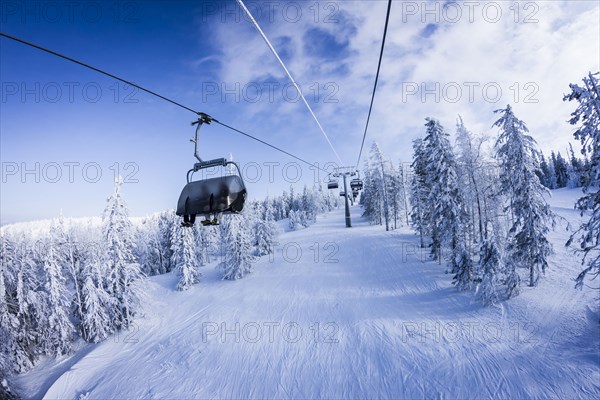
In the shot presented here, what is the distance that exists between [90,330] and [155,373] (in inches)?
405

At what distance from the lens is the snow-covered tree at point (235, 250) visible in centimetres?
3319

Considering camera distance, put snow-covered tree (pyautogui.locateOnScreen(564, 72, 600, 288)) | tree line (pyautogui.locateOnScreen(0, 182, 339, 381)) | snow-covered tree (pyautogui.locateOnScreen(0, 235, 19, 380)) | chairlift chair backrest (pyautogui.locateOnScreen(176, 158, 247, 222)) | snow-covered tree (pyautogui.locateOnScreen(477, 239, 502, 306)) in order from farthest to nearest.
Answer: tree line (pyautogui.locateOnScreen(0, 182, 339, 381)), snow-covered tree (pyautogui.locateOnScreen(0, 235, 19, 380)), snow-covered tree (pyautogui.locateOnScreen(477, 239, 502, 306)), snow-covered tree (pyautogui.locateOnScreen(564, 72, 600, 288)), chairlift chair backrest (pyautogui.locateOnScreen(176, 158, 247, 222))

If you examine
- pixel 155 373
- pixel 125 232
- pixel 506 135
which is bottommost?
pixel 155 373

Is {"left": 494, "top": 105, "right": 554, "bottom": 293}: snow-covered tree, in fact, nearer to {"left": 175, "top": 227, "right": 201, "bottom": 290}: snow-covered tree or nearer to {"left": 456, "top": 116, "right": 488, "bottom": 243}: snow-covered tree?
{"left": 456, "top": 116, "right": 488, "bottom": 243}: snow-covered tree

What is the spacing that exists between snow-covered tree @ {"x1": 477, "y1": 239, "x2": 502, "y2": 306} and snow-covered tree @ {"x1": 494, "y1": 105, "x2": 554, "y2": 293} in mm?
1416

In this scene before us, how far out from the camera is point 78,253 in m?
25.8

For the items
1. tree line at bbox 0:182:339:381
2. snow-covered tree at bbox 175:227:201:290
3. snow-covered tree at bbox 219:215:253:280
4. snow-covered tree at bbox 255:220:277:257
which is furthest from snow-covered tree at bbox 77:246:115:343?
snow-covered tree at bbox 255:220:277:257

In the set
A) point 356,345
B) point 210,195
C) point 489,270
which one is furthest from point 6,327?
point 489,270

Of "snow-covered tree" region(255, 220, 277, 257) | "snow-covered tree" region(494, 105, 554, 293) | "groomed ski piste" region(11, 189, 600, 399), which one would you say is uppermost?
"snow-covered tree" region(494, 105, 554, 293)

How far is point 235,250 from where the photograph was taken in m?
33.4

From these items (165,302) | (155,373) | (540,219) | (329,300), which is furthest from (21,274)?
(540,219)

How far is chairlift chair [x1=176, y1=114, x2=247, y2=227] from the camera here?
16.9 ft

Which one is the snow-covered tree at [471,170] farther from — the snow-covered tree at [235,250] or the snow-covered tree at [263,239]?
the snow-covered tree at [263,239]

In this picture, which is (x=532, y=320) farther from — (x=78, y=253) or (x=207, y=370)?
(x=78, y=253)
